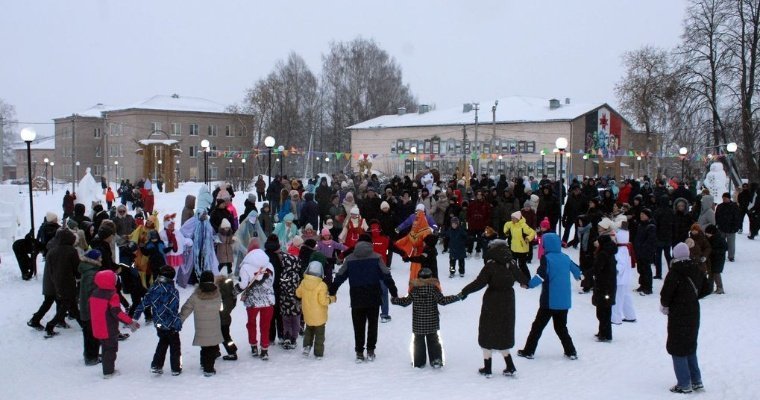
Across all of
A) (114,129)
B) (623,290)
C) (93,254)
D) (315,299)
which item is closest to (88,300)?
(93,254)

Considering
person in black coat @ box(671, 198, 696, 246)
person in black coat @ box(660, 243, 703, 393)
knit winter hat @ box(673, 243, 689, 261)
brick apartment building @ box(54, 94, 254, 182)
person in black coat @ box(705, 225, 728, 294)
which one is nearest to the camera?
person in black coat @ box(660, 243, 703, 393)

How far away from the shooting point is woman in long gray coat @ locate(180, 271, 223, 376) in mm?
7914

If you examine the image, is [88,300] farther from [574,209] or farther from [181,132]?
[181,132]

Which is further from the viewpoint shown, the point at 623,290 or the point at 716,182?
the point at 716,182

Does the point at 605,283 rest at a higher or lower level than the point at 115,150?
lower

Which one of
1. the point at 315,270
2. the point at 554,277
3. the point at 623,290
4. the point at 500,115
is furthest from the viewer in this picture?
the point at 500,115

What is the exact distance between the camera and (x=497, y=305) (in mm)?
7629

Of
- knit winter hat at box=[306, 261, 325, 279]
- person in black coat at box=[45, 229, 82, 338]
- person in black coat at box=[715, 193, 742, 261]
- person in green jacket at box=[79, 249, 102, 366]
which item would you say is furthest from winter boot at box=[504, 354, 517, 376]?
person in black coat at box=[715, 193, 742, 261]

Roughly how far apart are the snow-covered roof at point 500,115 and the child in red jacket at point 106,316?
5158cm

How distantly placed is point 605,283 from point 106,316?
6220mm

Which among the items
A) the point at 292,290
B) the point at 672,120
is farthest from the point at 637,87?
the point at 292,290

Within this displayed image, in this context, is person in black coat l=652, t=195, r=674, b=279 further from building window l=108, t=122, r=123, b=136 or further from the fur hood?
building window l=108, t=122, r=123, b=136

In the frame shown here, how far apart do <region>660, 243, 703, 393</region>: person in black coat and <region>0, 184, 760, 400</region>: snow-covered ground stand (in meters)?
0.29

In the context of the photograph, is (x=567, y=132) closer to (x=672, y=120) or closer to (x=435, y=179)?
(x=672, y=120)
